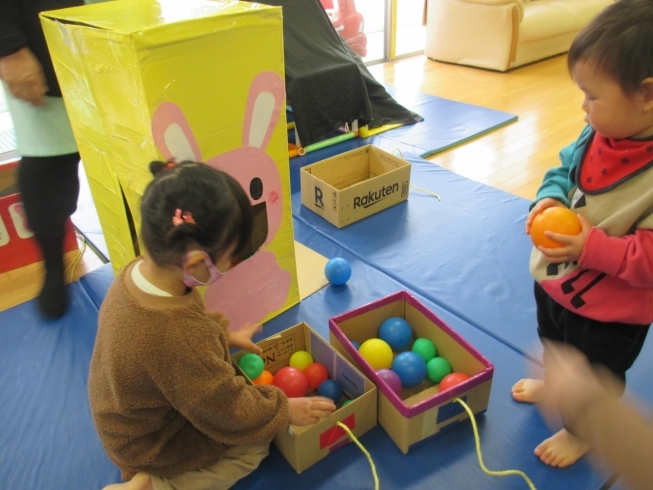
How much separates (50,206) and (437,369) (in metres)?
1.18

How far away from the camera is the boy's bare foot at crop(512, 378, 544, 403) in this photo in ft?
4.04

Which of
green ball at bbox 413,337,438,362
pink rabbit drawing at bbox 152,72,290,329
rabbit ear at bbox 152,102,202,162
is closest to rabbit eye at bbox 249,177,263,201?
pink rabbit drawing at bbox 152,72,290,329

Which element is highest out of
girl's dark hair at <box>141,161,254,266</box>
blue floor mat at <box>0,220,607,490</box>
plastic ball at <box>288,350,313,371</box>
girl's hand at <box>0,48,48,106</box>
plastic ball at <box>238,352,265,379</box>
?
girl's hand at <box>0,48,48,106</box>

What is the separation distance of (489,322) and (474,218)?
2.06 feet

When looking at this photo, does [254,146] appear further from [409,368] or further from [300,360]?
[409,368]

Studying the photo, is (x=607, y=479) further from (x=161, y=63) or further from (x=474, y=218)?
(x=161, y=63)

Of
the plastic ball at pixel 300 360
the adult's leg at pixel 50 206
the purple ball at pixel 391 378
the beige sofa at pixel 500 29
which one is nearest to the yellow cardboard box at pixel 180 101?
the adult's leg at pixel 50 206

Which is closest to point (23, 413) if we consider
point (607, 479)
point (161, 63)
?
point (161, 63)

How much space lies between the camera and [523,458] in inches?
44.3

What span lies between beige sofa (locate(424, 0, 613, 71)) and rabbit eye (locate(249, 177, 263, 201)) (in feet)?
10.9

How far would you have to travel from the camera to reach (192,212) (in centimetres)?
78

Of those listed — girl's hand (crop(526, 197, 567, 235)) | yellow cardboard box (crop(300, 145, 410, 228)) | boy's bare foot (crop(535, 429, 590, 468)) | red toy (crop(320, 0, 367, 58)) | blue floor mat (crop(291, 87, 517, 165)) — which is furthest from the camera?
red toy (crop(320, 0, 367, 58))

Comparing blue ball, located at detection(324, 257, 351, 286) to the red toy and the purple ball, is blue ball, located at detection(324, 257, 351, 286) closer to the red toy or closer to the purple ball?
the purple ball

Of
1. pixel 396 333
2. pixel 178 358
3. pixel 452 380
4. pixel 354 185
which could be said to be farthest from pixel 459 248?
pixel 178 358
